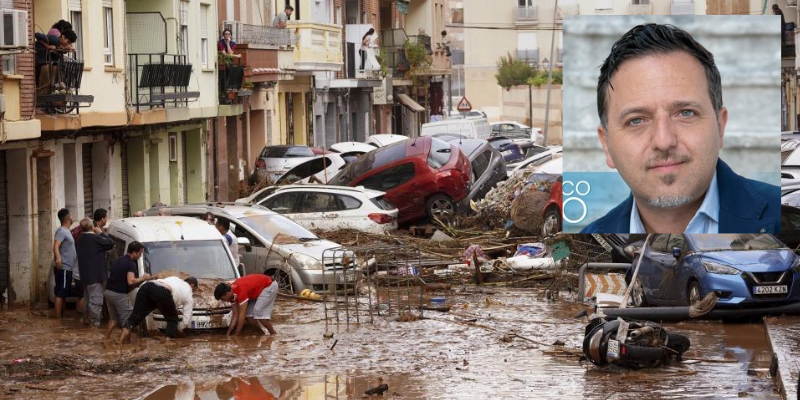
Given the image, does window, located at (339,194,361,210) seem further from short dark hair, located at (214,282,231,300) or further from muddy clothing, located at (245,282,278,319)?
short dark hair, located at (214,282,231,300)

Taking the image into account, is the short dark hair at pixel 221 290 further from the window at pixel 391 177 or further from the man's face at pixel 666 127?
the window at pixel 391 177

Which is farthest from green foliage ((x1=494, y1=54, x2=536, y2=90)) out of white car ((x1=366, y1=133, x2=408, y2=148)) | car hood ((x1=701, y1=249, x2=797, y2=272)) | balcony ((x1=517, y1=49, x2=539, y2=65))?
car hood ((x1=701, y1=249, x2=797, y2=272))

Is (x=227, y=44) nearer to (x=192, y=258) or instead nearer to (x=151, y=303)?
(x=192, y=258)

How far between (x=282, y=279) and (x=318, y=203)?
5.32m

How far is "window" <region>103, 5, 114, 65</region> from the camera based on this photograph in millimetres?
26578

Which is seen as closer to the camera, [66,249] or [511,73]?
[66,249]

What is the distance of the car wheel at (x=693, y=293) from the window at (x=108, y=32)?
12.0 metres

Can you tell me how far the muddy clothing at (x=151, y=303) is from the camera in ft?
61.1

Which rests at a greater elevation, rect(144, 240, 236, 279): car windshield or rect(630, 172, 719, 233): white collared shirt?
rect(630, 172, 719, 233): white collared shirt

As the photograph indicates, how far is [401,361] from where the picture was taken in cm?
1744

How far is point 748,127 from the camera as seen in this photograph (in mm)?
15141

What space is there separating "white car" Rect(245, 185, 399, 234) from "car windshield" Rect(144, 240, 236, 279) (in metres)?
7.54

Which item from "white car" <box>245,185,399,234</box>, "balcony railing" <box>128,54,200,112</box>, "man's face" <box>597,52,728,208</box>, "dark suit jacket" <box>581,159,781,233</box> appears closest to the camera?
"man's face" <box>597,52,728,208</box>

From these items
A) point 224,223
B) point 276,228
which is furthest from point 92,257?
point 276,228
